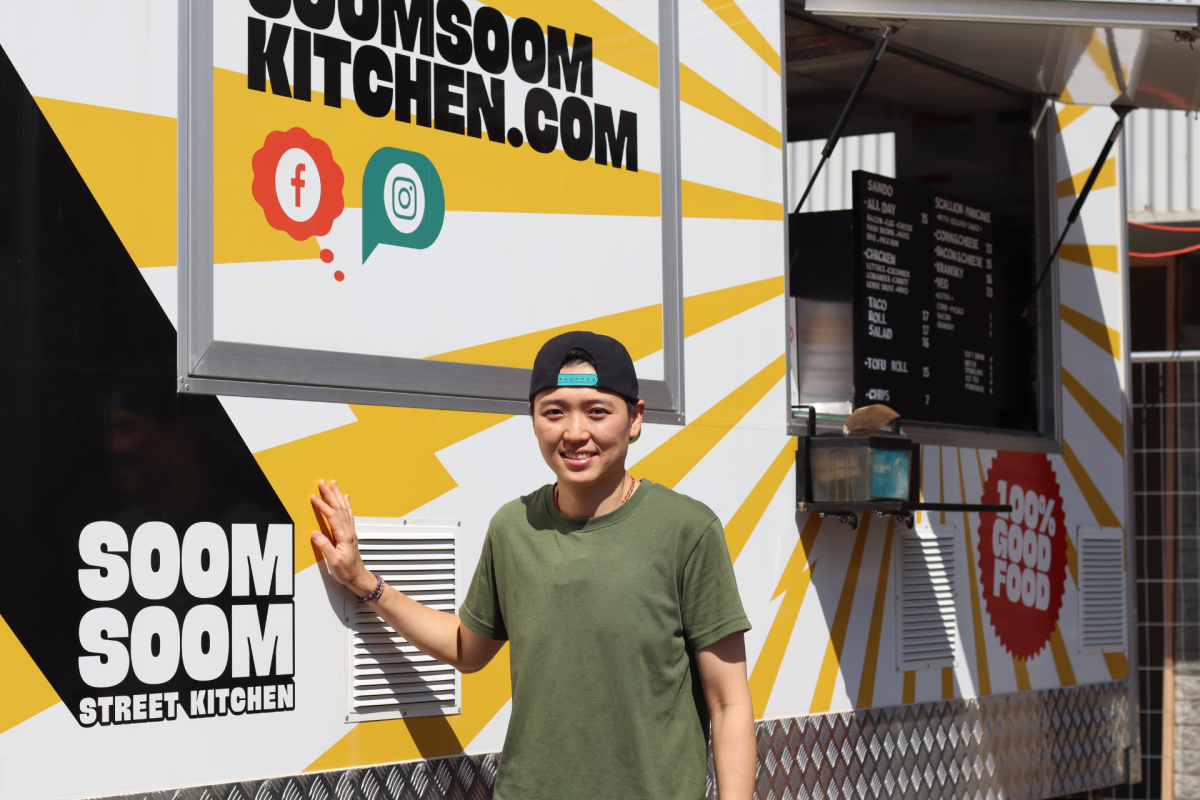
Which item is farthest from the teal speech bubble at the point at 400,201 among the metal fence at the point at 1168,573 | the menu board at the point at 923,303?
the metal fence at the point at 1168,573

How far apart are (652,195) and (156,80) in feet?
4.91

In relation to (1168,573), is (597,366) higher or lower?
higher

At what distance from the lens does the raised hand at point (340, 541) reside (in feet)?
9.86

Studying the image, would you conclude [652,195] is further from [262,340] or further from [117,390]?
[117,390]

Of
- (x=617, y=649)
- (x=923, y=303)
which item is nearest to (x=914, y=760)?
(x=923, y=303)

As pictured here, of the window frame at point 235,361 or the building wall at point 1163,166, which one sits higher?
the building wall at point 1163,166

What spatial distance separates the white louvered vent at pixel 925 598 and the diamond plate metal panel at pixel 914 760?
179mm

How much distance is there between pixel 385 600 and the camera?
3.05 meters

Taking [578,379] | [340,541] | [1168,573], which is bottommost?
[1168,573]

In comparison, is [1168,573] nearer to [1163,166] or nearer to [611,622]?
[1163,166]

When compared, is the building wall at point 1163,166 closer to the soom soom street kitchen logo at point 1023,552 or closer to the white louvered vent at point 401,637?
the soom soom street kitchen logo at point 1023,552

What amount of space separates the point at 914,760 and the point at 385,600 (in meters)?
2.38

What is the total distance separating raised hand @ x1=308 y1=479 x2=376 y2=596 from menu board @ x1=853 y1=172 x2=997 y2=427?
7.73 feet

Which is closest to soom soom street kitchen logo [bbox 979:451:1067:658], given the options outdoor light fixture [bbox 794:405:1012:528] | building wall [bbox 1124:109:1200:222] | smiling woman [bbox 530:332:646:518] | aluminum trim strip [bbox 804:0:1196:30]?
outdoor light fixture [bbox 794:405:1012:528]
